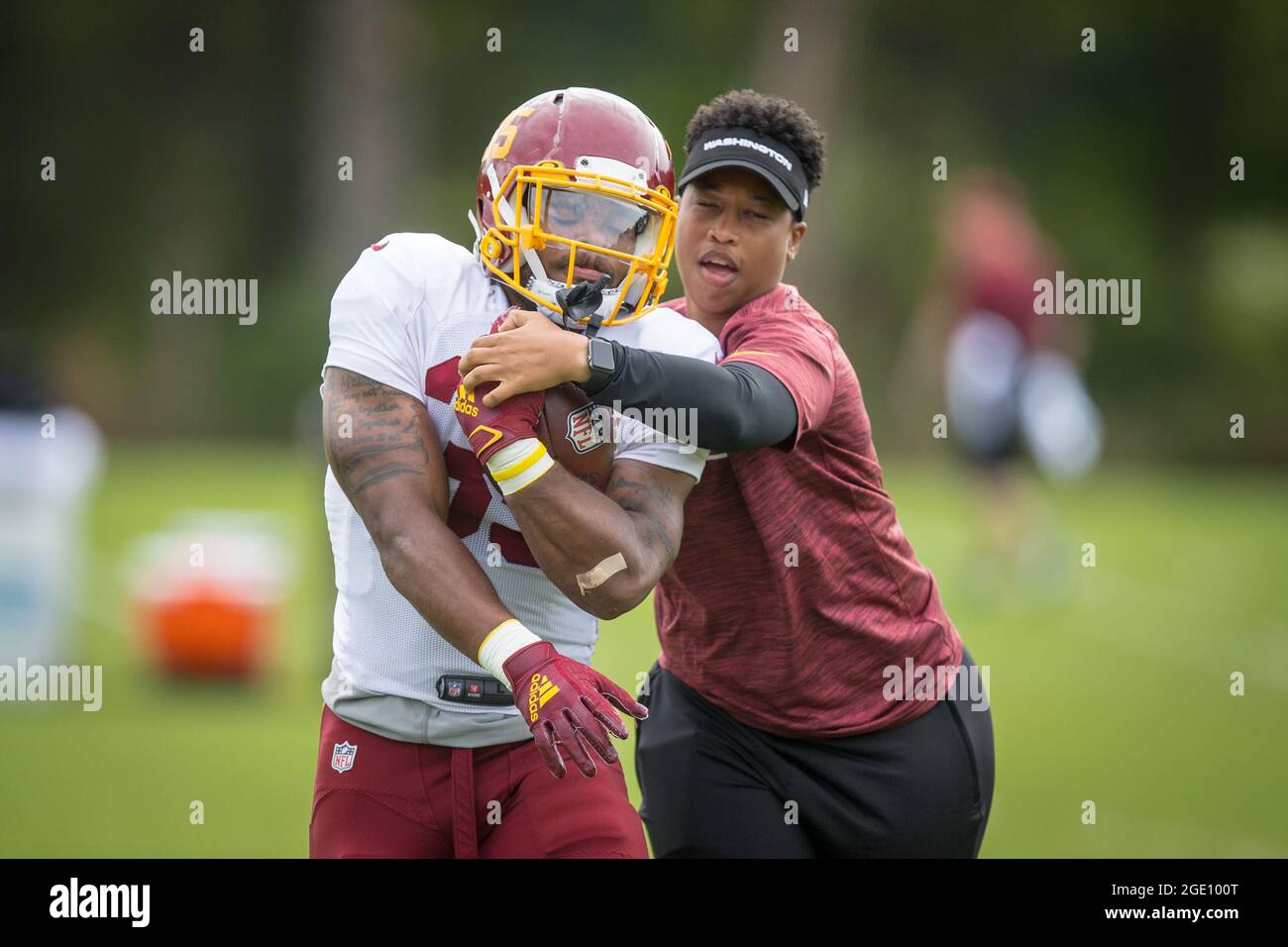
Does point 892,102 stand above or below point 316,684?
above

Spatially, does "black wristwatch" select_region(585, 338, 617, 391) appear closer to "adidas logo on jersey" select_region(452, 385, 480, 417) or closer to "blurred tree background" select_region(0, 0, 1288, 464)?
"adidas logo on jersey" select_region(452, 385, 480, 417)

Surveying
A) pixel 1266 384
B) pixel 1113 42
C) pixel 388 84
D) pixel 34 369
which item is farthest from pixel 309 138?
pixel 34 369

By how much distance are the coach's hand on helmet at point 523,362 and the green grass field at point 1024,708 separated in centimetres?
356

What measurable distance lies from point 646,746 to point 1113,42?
2346cm

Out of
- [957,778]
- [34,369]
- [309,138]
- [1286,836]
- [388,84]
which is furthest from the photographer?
[309,138]

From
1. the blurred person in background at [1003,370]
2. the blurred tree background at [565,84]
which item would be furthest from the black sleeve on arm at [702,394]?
the blurred tree background at [565,84]

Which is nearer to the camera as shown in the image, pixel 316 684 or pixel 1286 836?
pixel 1286 836

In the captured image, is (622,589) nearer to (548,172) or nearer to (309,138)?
(548,172)

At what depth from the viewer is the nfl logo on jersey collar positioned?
303 centimetres

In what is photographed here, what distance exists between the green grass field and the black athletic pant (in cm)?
248

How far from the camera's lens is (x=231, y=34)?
25297 millimetres

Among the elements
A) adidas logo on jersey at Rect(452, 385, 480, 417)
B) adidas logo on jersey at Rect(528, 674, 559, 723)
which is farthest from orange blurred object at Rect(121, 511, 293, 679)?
adidas logo on jersey at Rect(528, 674, 559, 723)

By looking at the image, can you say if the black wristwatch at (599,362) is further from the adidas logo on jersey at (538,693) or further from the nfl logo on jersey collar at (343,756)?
the nfl logo on jersey collar at (343,756)

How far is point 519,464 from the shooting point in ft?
8.99
